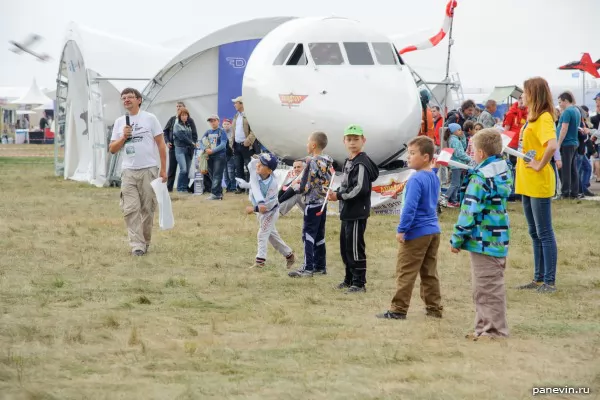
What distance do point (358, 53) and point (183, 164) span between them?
644 centimetres

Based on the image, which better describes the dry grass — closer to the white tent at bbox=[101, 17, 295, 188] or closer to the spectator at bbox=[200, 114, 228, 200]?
the spectator at bbox=[200, 114, 228, 200]

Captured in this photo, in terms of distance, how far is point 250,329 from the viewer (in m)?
8.07

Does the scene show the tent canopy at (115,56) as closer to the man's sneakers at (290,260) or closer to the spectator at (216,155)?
the spectator at (216,155)

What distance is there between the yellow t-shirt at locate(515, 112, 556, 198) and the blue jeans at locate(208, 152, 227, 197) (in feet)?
37.9

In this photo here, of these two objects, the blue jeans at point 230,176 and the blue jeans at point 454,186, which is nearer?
the blue jeans at point 454,186

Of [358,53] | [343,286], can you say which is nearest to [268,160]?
[343,286]

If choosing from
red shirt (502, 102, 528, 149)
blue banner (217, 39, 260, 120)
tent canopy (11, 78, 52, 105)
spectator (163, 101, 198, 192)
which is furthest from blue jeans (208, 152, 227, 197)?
tent canopy (11, 78, 52, 105)

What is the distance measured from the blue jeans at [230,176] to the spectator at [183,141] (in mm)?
852

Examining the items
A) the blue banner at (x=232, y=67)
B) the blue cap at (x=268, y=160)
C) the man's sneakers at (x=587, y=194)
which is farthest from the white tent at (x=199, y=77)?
the blue cap at (x=268, y=160)

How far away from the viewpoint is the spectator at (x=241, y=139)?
21.5 meters

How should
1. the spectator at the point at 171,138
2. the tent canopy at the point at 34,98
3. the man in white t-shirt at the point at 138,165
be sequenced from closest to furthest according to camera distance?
the man in white t-shirt at the point at 138,165, the spectator at the point at 171,138, the tent canopy at the point at 34,98

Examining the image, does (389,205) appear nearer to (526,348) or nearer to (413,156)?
(413,156)

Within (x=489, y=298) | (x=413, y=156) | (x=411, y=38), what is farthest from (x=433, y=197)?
(x=411, y=38)

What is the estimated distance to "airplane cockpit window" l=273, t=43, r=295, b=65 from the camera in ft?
57.6
